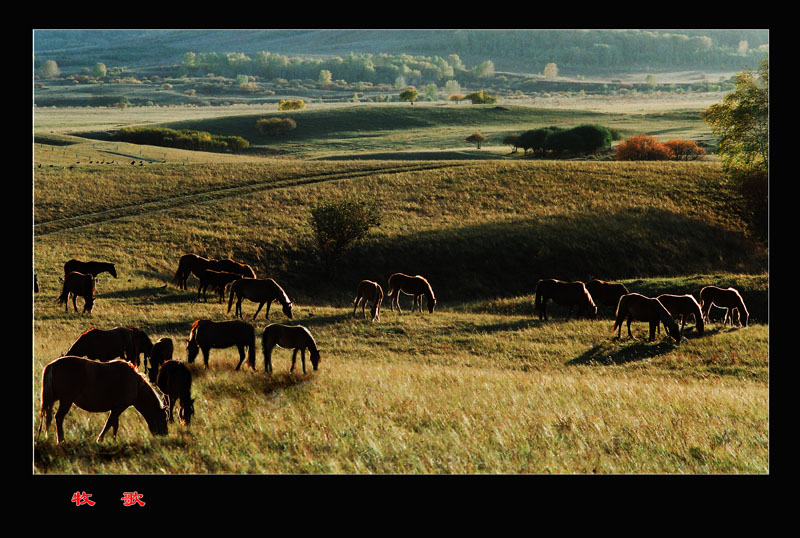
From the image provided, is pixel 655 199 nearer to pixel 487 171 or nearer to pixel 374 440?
pixel 487 171

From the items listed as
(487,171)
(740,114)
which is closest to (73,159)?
(487,171)

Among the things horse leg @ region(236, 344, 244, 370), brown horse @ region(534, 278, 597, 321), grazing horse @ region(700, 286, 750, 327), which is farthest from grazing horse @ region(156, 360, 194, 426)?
grazing horse @ region(700, 286, 750, 327)

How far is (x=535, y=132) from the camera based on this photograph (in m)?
115

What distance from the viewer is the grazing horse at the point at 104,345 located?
11.7 m

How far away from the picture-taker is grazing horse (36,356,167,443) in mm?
8234

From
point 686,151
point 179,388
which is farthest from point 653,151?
point 179,388

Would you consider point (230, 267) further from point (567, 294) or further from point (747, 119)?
point (747, 119)

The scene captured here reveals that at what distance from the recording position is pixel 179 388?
30.3 feet

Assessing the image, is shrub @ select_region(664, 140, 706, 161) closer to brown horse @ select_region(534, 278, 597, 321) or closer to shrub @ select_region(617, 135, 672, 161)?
shrub @ select_region(617, 135, 672, 161)

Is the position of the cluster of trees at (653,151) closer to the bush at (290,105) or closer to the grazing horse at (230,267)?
the grazing horse at (230,267)

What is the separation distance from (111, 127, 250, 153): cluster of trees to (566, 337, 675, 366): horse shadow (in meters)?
109

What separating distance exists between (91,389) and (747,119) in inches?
1935

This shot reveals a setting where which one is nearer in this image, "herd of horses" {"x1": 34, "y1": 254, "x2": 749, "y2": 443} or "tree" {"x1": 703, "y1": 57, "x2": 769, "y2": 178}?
"herd of horses" {"x1": 34, "y1": 254, "x2": 749, "y2": 443}

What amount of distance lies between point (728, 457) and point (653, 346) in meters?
14.5
